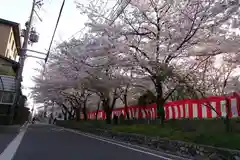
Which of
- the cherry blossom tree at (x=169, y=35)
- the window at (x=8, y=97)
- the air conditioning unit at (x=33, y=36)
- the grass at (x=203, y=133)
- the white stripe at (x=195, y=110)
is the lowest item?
the grass at (x=203, y=133)

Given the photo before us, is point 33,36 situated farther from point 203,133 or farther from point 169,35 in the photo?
point 203,133

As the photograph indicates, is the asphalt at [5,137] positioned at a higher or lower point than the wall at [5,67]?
lower

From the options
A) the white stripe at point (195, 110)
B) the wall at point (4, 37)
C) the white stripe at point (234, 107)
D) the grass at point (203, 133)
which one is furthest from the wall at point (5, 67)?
the white stripe at point (234, 107)

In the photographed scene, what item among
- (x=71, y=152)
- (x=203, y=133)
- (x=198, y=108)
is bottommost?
(x=71, y=152)

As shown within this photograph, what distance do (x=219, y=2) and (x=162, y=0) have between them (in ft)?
15.6

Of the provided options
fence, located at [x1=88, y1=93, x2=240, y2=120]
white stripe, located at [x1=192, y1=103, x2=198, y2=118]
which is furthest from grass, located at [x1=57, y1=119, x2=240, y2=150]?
white stripe, located at [x1=192, y1=103, x2=198, y2=118]

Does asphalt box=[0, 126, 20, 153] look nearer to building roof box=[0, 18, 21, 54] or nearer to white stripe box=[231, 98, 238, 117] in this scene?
white stripe box=[231, 98, 238, 117]

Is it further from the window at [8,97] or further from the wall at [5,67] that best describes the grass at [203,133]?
the wall at [5,67]

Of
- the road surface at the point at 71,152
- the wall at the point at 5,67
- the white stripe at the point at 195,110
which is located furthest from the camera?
the wall at the point at 5,67

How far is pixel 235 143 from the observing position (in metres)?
8.54

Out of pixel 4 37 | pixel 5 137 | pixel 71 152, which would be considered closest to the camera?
pixel 71 152

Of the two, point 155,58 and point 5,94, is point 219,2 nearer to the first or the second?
point 155,58

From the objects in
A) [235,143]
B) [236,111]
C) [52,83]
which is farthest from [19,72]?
[235,143]

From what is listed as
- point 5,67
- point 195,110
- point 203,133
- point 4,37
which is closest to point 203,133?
point 203,133
